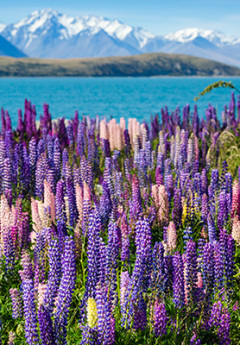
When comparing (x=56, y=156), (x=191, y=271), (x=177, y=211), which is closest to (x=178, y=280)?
(x=191, y=271)

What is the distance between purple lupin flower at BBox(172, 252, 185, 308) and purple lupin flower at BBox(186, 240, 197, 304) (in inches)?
3.0

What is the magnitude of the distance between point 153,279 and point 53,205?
9.67ft

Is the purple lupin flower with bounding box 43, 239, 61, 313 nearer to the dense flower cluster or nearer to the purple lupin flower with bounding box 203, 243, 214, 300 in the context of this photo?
the dense flower cluster

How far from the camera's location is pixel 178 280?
4.03 m

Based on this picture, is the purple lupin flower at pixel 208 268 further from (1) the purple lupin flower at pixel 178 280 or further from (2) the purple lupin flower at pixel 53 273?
(2) the purple lupin flower at pixel 53 273

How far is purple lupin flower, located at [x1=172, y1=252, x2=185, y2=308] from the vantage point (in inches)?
157

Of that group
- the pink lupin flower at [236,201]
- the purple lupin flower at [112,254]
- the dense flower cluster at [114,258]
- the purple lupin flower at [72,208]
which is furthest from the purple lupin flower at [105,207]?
the purple lupin flower at [112,254]

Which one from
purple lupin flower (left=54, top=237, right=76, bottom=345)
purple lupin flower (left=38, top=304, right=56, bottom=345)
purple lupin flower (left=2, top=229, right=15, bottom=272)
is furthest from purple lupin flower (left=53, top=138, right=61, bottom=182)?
purple lupin flower (left=38, top=304, right=56, bottom=345)

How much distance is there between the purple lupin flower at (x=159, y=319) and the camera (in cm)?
380

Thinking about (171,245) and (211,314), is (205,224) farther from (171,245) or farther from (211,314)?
(211,314)

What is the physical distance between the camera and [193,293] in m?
4.16

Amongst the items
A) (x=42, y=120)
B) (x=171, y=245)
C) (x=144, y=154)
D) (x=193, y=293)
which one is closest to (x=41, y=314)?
(x=193, y=293)

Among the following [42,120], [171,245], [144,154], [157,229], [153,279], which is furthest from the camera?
[42,120]

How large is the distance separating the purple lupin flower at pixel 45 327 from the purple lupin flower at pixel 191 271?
4.51ft
